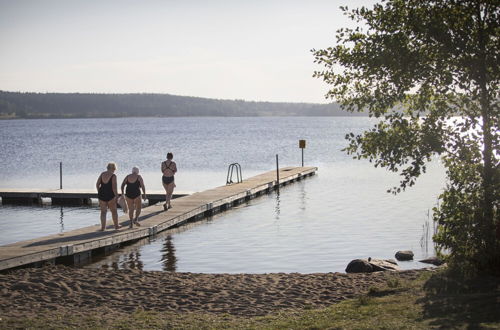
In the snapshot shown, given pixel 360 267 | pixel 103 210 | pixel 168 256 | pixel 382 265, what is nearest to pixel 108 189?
pixel 103 210

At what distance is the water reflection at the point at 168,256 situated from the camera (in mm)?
17125

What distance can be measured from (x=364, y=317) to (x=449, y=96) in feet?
15.1

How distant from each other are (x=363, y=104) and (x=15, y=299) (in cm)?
701

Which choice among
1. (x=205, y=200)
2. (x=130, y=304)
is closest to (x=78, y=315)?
(x=130, y=304)

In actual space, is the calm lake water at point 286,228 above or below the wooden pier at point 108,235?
below

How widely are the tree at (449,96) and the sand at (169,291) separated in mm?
2219

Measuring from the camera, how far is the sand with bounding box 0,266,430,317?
37.2 feet

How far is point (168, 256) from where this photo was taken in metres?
18.5

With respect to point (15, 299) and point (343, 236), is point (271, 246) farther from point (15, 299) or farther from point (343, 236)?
point (15, 299)

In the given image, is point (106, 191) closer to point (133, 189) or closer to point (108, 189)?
point (108, 189)

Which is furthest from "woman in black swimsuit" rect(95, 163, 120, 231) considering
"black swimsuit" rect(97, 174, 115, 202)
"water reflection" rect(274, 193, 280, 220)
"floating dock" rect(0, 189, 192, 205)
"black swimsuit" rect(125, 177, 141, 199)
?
"floating dock" rect(0, 189, 192, 205)

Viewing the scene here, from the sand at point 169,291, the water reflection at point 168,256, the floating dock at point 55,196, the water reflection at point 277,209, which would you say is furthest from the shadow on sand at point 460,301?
the floating dock at point 55,196

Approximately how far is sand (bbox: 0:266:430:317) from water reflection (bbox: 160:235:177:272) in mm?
2545

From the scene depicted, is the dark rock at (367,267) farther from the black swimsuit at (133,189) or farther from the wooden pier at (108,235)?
the wooden pier at (108,235)
